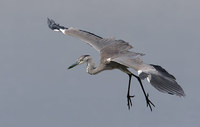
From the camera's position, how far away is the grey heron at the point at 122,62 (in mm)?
18906

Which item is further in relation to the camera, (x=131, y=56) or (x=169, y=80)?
(x=131, y=56)

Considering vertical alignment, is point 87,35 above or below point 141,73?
above

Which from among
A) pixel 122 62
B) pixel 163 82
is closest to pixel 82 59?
pixel 122 62

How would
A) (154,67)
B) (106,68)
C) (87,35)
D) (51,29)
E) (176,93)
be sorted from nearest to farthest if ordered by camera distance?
(176,93), (154,67), (106,68), (87,35), (51,29)

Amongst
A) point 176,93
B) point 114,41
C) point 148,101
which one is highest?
point 114,41

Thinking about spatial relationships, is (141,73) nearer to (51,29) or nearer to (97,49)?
(97,49)

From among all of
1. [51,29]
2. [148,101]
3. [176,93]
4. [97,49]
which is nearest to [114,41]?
[97,49]

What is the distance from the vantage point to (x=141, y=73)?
1948cm

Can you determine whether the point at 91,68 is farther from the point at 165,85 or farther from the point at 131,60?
the point at 165,85

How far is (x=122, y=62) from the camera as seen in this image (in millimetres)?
21141

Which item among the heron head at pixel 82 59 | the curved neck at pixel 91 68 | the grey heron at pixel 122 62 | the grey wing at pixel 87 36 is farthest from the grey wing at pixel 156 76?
the grey wing at pixel 87 36

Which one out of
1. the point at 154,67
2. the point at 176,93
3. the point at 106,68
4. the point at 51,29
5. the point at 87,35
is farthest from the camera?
the point at 51,29

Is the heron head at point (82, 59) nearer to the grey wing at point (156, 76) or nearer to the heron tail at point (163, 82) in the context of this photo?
the grey wing at point (156, 76)

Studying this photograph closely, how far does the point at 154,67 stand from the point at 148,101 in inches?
99.5
